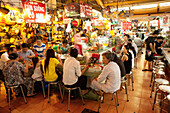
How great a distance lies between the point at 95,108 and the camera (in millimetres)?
3244

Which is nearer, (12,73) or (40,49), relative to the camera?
(12,73)

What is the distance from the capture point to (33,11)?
387cm

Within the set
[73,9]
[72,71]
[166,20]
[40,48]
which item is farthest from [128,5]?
[72,71]

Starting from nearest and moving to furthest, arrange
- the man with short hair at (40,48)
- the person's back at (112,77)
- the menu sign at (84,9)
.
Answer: the person's back at (112,77)
the menu sign at (84,9)
the man with short hair at (40,48)

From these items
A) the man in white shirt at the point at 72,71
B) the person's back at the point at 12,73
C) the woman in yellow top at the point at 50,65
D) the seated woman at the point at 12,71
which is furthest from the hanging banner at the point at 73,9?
the person's back at the point at 12,73

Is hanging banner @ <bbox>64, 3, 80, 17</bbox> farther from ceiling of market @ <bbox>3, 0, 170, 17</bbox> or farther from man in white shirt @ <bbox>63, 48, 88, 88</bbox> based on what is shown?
ceiling of market @ <bbox>3, 0, 170, 17</bbox>

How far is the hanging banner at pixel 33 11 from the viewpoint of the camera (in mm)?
3691

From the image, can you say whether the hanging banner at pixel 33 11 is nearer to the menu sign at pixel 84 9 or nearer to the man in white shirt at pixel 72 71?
the menu sign at pixel 84 9

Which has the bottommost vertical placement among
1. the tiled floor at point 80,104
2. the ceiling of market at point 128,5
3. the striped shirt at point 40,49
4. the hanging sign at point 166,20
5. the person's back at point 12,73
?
the tiled floor at point 80,104

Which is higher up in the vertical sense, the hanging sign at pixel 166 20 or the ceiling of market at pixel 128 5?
the ceiling of market at pixel 128 5

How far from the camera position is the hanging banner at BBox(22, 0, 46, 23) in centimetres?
369

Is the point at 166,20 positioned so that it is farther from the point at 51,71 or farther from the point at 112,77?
the point at 51,71

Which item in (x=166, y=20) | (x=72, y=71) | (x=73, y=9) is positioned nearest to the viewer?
(x=72, y=71)

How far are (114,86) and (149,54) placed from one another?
407 cm
